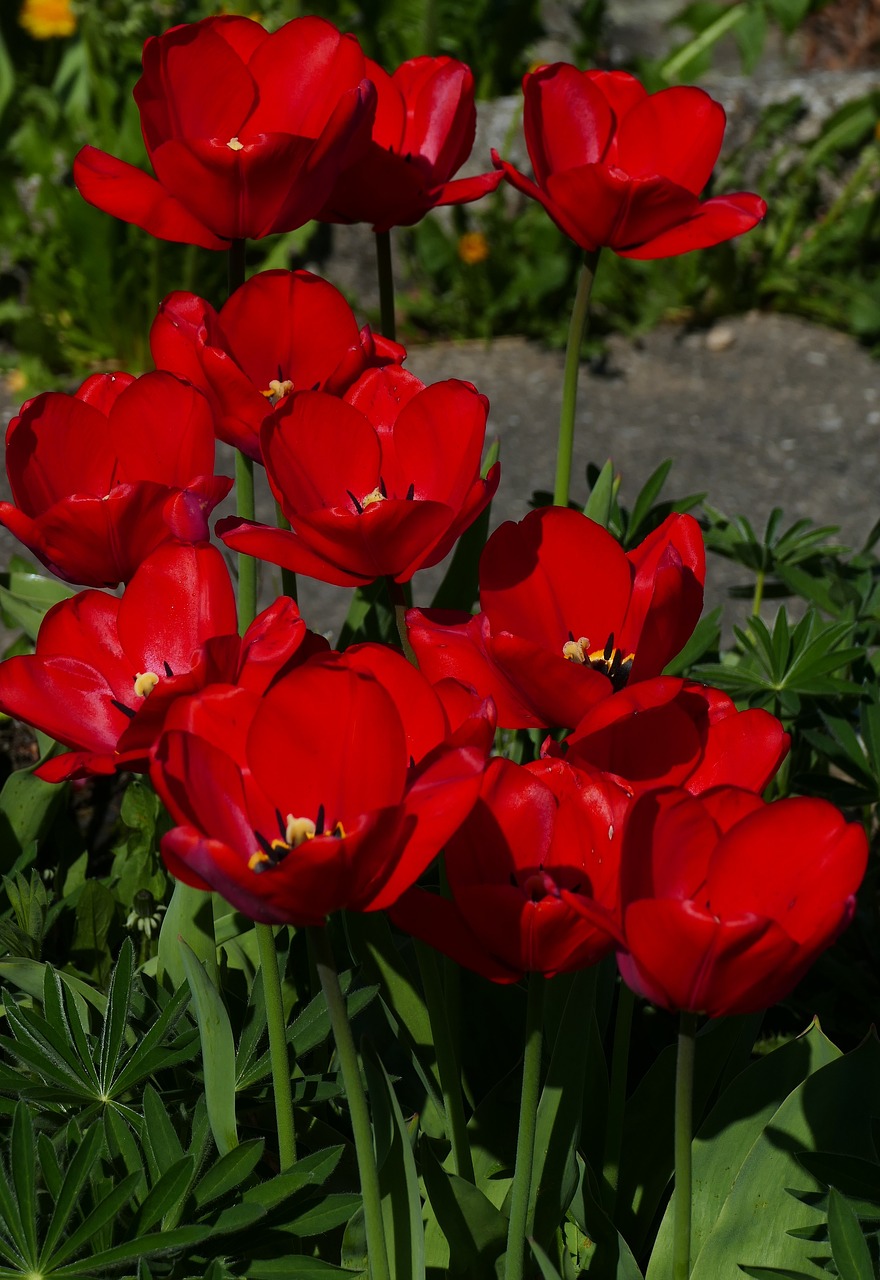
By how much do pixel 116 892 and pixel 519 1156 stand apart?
81 centimetres

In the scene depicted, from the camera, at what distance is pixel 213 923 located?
134 centimetres

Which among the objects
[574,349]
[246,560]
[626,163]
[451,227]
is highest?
[626,163]

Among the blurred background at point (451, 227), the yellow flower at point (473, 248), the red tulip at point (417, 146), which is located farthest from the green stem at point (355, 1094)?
the yellow flower at point (473, 248)

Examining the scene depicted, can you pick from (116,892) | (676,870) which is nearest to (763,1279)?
(676,870)

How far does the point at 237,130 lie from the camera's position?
1324 millimetres

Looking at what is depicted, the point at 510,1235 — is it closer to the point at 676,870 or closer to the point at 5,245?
the point at 676,870

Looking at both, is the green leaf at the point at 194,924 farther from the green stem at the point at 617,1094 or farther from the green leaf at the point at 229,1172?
the green stem at the point at 617,1094

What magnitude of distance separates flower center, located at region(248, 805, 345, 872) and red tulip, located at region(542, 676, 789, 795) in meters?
0.18

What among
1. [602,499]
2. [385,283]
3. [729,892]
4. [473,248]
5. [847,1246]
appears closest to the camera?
[729,892]

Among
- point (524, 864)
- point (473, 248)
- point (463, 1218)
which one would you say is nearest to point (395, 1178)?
point (463, 1218)

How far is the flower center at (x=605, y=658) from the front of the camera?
108 cm

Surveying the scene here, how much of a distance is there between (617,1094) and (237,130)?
95 centimetres

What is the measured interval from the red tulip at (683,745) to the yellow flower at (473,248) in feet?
11.5

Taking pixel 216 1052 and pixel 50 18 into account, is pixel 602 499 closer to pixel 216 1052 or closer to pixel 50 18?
pixel 216 1052
